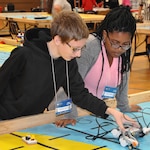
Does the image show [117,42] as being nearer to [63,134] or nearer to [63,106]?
[63,106]

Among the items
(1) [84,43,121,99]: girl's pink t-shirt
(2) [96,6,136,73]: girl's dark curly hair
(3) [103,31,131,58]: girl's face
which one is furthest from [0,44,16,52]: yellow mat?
(3) [103,31,131,58]: girl's face

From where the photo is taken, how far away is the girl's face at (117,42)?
6.54ft

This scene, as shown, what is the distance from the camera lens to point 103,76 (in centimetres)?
229

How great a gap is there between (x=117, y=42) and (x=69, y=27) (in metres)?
0.40

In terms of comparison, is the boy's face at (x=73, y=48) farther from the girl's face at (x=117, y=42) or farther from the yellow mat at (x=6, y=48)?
the yellow mat at (x=6, y=48)

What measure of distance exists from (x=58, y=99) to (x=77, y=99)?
6.6 inches

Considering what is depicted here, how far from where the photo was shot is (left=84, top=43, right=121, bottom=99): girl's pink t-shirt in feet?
7.34

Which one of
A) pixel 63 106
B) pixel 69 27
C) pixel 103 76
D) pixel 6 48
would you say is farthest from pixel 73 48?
pixel 6 48

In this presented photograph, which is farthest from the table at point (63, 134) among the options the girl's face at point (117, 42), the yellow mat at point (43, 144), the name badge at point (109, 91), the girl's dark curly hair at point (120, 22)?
the girl's dark curly hair at point (120, 22)

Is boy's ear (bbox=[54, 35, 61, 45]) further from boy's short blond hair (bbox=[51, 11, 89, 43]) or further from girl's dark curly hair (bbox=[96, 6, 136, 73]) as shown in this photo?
girl's dark curly hair (bbox=[96, 6, 136, 73])

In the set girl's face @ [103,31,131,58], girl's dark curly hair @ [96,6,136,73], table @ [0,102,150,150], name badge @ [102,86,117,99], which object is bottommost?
table @ [0,102,150,150]

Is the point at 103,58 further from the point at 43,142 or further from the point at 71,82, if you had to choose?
the point at 43,142

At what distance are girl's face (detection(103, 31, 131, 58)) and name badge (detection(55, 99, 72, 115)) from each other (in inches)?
15.2

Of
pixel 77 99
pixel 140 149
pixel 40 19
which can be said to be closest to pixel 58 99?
pixel 77 99
